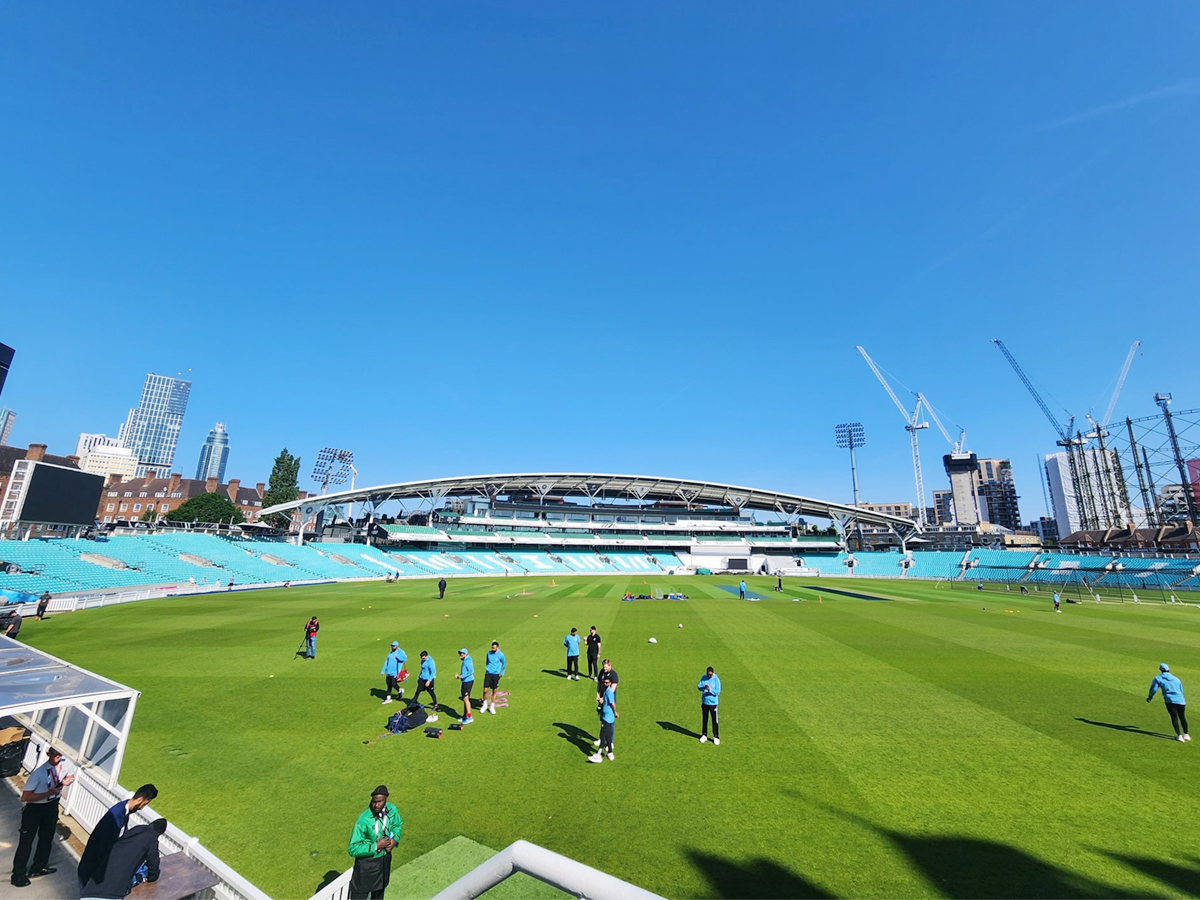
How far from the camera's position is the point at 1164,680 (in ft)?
36.2

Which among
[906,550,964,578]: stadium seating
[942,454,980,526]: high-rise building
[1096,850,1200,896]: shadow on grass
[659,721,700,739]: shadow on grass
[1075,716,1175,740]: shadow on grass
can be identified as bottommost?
[659,721,700,739]: shadow on grass

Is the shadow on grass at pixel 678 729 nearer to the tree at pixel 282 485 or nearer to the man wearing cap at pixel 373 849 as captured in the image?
the man wearing cap at pixel 373 849

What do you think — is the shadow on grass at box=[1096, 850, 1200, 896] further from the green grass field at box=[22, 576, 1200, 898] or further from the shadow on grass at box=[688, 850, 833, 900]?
the shadow on grass at box=[688, 850, 833, 900]

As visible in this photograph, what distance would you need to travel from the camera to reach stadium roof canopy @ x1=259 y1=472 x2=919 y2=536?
84188mm

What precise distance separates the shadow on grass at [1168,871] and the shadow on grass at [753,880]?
4.10 m

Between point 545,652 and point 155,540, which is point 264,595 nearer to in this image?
point 155,540

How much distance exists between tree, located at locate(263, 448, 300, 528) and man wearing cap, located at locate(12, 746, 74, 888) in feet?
343

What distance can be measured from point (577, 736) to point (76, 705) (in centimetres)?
875

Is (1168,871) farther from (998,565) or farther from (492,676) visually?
(998,565)

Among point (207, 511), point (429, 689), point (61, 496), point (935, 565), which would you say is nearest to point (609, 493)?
point (935, 565)

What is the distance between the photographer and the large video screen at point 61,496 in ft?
130

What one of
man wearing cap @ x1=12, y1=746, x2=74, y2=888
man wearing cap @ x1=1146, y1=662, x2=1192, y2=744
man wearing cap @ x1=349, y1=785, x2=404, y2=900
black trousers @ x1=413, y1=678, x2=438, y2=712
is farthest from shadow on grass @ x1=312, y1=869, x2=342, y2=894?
man wearing cap @ x1=1146, y1=662, x2=1192, y2=744

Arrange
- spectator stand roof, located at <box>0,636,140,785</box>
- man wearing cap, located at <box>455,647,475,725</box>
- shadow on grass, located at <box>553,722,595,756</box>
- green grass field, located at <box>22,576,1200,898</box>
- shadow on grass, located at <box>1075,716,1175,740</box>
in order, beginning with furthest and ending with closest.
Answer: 1. man wearing cap, located at <box>455,647,475,725</box>
2. shadow on grass, located at <box>1075,716,1175,740</box>
3. shadow on grass, located at <box>553,722,595,756</box>
4. spectator stand roof, located at <box>0,636,140,785</box>
5. green grass field, located at <box>22,576,1200,898</box>

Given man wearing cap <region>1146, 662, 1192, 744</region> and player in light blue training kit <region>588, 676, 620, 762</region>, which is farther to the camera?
man wearing cap <region>1146, 662, 1192, 744</region>
